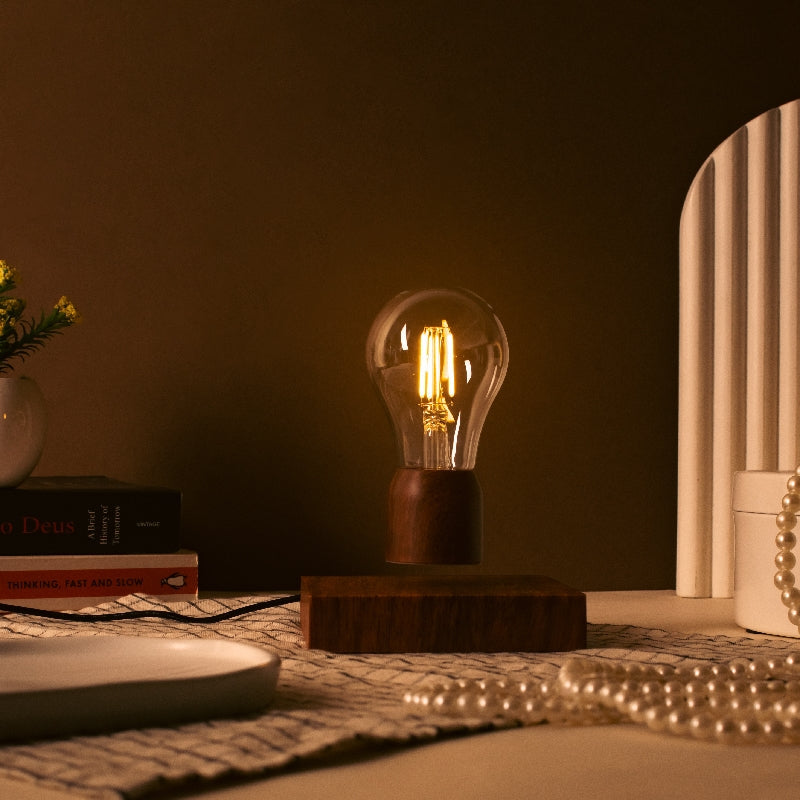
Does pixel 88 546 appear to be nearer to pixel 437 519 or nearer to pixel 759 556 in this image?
pixel 437 519

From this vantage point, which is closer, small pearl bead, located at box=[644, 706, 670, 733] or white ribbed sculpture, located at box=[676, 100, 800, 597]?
small pearl bead, located at box=[644, 706, 670, 733]

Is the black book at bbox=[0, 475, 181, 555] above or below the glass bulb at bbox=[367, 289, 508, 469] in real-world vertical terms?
below

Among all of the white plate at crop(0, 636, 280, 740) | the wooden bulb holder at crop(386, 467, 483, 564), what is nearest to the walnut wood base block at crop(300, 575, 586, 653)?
the wooden bulb holder at crop(386, 467, 483, 564)

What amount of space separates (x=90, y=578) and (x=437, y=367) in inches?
13.4

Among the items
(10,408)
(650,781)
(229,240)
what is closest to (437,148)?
(229,240)

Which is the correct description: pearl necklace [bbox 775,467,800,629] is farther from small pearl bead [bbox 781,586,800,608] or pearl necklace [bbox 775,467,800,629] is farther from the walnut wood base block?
the walnut wood base block

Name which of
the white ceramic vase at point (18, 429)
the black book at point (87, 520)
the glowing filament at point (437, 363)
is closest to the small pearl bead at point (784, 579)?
the glowing filament at point (437, 363)

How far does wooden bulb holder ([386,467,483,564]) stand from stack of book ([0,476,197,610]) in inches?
9.3

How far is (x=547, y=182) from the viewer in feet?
3.70

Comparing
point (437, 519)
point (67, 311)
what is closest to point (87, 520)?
point (67, 311)

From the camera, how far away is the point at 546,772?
44 centimetres

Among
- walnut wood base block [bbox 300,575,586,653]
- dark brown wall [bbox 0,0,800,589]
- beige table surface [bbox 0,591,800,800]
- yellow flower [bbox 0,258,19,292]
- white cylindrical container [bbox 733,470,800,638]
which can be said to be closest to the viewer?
beige table surface [bbox 0,591,800,800]

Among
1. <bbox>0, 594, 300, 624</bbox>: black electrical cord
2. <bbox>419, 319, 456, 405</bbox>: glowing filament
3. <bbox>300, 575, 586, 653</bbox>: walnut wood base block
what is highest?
<bbox>419, 319, 456, 405</bbox>: glowing filament

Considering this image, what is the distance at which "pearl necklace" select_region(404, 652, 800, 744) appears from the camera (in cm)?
49
